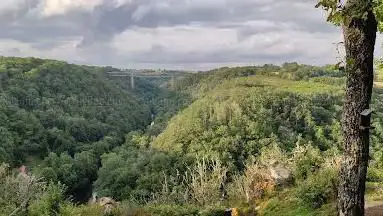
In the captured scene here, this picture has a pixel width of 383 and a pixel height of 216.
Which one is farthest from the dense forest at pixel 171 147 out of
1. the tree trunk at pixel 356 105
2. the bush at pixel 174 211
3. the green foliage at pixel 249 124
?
the tree trunk at pixel 356 105

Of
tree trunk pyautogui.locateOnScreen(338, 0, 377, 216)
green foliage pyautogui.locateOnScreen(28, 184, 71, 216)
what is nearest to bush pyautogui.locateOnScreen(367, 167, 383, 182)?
green foliage pyautogui.locateOnScreen(28, 184, 71, 216)

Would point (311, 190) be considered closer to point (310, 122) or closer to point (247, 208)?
point (247, 208)

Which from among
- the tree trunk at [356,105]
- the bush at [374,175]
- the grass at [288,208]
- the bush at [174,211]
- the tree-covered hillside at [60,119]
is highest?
the tree trunk at [356,105]

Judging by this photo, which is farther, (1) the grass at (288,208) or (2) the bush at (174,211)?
(2) the bush at (174,211)

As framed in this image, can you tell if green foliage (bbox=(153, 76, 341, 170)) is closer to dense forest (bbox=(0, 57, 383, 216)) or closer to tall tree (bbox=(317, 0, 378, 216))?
dense forest (bbox=(0, 57, 383, 216))

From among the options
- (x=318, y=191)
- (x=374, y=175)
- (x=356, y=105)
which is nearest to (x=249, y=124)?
(x=374, y=175)

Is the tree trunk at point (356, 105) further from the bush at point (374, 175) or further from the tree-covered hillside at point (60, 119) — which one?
the tree-covered hillside at point (60, 119)
